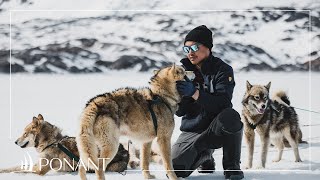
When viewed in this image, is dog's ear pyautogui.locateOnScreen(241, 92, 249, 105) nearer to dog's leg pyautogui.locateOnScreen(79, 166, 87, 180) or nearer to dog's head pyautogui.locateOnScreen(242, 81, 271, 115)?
dog's head pyautogui.locateOnScreen(242, 81, 271, 115)

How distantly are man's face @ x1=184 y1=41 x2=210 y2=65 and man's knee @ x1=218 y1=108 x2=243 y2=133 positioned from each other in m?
0.41

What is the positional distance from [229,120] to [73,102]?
1.20m

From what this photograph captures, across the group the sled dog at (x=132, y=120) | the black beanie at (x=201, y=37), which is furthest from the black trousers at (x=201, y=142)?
Answer: the black beanie at (x=201, y=37)

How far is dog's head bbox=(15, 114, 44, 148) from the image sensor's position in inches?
129

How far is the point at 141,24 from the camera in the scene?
341 cm

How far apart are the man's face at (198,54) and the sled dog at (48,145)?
0.90m

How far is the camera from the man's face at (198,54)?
2934 millimetres

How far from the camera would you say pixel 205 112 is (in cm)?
300

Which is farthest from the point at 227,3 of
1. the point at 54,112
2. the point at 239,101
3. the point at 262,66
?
the point at 54,112

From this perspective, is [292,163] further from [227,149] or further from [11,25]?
[11,25]

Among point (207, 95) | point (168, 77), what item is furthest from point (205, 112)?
point (168, 77)

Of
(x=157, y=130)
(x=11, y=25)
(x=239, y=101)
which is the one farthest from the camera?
(x=239, y=101)

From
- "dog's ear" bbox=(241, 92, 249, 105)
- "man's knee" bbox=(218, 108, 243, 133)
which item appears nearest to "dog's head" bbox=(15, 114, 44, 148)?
"man's knee" bbox=(218, 108, 243, 133)

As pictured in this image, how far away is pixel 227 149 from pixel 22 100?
1.55m
